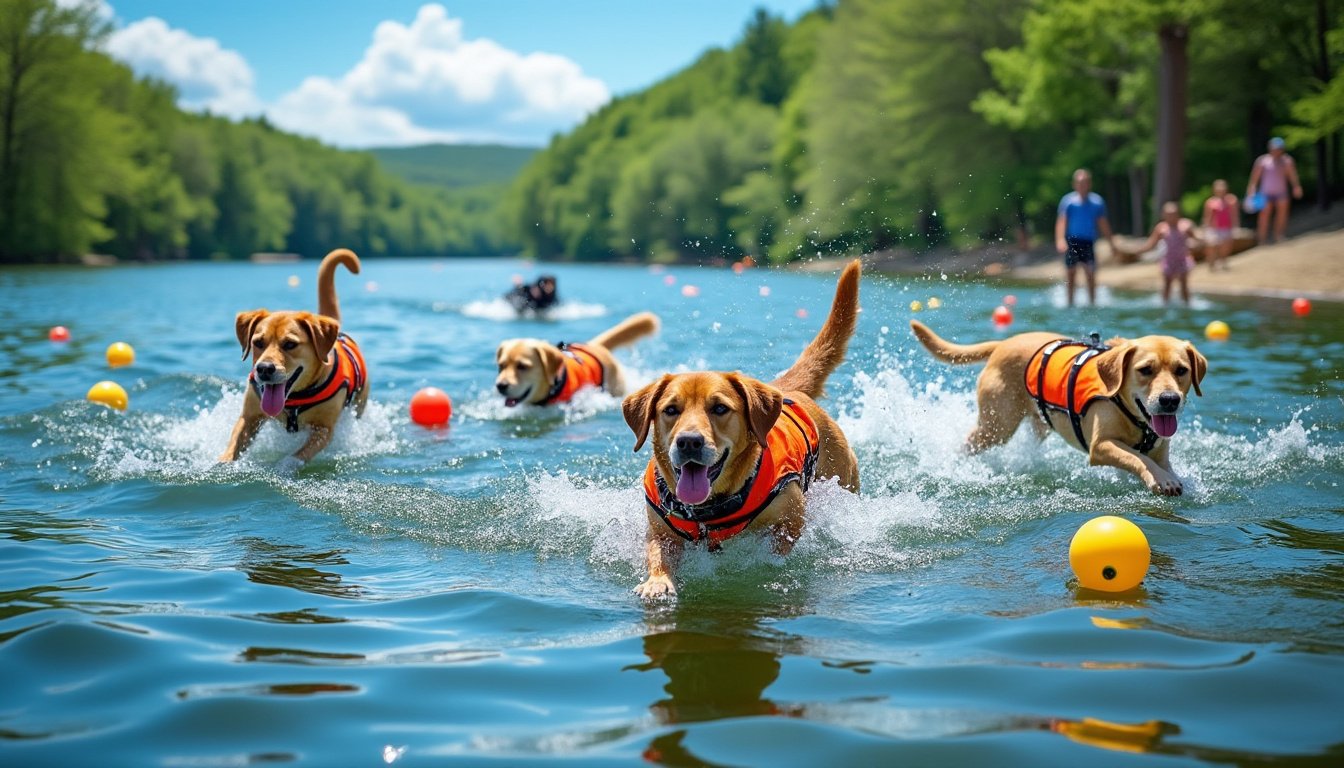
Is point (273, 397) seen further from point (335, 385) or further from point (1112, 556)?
point (1112, 556)

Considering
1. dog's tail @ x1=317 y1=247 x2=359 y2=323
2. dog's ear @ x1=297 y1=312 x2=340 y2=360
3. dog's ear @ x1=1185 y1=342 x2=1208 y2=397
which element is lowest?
dog's ear @ x1=1185 y1=342 x2=1208 y2=397

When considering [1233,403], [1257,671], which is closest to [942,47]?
[1233,403]

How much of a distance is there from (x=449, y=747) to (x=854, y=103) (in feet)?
157

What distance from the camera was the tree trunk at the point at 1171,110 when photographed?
95.2ft

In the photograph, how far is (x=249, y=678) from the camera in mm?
4125

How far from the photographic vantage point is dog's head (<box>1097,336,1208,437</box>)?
6953mm

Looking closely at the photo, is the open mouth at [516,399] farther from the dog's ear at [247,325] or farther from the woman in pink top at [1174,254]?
the woman in pink top at [1174,254]

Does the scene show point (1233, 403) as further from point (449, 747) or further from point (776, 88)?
point (776, 88)

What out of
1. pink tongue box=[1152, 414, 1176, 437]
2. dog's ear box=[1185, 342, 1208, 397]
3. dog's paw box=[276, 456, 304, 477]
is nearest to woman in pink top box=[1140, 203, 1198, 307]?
dog's ear box=[1185, 342, 1208, 397]

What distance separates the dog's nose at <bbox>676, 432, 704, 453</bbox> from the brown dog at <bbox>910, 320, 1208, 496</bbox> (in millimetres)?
3340

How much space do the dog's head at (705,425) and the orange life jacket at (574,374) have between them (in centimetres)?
579

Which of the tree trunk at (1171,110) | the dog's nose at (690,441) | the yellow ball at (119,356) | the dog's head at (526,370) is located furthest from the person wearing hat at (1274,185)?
the dog's nose at (690,441)

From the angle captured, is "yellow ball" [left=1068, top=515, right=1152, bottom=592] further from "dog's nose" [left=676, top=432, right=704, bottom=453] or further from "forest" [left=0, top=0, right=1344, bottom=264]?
"forest" [left=0, top=0, right=1344, bottom=264]

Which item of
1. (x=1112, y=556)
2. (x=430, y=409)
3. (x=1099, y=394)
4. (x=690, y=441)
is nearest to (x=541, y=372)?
(x=430, y=409)
